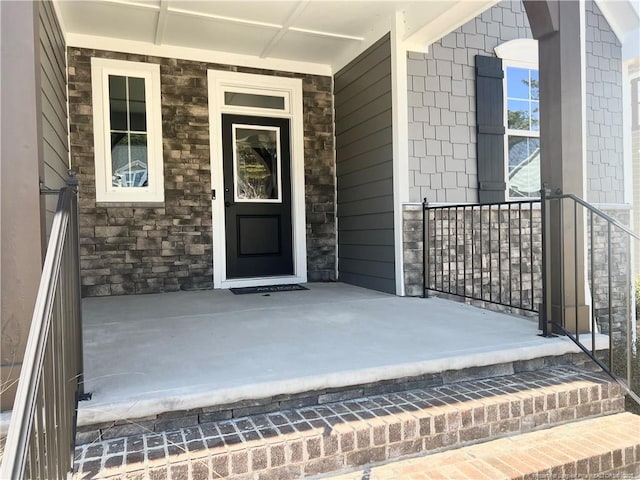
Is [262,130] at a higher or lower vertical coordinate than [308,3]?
lower

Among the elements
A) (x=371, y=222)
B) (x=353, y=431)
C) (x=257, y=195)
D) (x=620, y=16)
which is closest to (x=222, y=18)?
(x=257, y=195)

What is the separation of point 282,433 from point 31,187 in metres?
1.30

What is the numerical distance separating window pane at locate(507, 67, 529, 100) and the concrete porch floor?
2615mm

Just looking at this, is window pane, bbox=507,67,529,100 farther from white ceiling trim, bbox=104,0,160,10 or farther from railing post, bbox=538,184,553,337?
white ceiling trim, bbox=104,0,160,10

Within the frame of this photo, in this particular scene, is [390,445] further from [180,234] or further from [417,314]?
[180,234]

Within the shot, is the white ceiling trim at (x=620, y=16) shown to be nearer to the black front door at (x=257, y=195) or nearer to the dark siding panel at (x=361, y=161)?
the dark siding panel at (x=361, y=161)

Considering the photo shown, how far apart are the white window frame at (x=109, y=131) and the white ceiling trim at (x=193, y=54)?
136 millimetres

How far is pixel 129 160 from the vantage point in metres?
4.41

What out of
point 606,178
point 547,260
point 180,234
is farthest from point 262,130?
point 606,178

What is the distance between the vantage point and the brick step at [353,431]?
4.87 ft

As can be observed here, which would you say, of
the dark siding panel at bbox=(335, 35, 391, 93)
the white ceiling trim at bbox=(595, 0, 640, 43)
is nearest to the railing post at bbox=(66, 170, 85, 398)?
the dark siding panel at bbox=(335, 35, 391, 93)

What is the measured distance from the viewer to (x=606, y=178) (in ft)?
17.4

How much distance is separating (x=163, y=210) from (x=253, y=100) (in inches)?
60.1

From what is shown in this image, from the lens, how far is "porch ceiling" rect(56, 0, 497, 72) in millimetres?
3721
